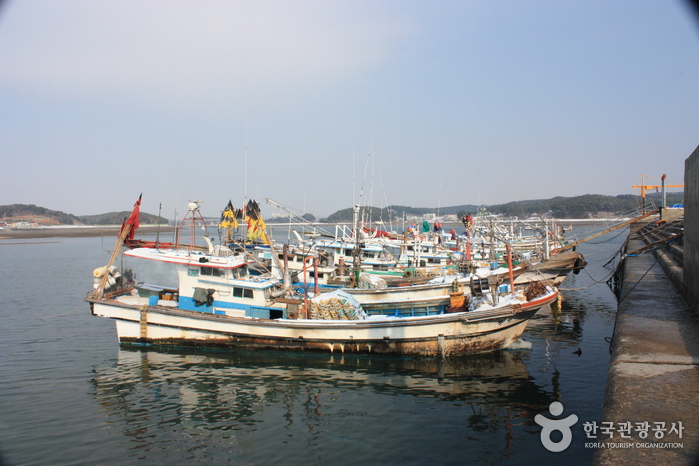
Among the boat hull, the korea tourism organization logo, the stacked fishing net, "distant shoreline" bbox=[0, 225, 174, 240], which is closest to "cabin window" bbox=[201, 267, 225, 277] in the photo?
the boat hull

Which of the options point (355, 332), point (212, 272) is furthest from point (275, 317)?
point (355, 332)

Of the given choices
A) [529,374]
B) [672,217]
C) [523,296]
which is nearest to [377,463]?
[529,374]

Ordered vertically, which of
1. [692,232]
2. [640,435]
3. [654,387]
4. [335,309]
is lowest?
[335,309]

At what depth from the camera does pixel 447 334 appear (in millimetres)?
16609

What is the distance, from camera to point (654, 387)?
21.0 ft

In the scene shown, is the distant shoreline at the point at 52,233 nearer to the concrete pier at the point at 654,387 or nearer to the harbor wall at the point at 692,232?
the harbor wall at the point at 692,232

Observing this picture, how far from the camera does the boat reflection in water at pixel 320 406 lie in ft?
33.5

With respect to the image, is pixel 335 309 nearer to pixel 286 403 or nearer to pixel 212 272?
pixel 286 403

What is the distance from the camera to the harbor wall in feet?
32.8

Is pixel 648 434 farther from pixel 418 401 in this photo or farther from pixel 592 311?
pixel 592 311

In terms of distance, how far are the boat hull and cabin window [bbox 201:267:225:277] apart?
1.68 metres

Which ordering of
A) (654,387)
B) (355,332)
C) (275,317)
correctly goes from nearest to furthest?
1. (654,387)
2. (355,332)
3. (275,317)

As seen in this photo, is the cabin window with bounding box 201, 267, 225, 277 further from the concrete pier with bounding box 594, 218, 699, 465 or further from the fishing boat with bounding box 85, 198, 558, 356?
the concrete pier with bounding box 594, 218, 699, 465

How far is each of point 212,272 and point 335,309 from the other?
5.45 metres
